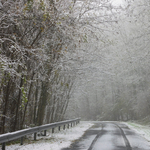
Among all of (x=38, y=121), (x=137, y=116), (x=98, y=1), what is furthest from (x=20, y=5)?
(x=137, y=116)

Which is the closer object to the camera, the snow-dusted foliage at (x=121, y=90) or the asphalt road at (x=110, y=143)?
the asphalt road at (x=110, y=143)

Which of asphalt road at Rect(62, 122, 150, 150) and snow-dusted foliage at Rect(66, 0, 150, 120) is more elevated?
snow-dusted foliage at Rect(66, 0, 150, 120)

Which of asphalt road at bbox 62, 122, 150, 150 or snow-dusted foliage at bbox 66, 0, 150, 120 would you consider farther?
snow-dusted foliage at bbox 66, 0, 150, 120

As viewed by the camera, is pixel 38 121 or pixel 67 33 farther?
pixel 38 121

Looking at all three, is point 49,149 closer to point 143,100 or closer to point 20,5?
point 20,5

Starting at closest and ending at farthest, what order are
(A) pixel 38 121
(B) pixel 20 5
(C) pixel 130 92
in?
(B) pixel 20 5 → (A) pixel 38 121 → (C) pixel 130 92

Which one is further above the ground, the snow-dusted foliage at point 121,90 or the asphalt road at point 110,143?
the snow-dusted foliage at point 121,90

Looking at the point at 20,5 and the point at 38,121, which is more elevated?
the point at 20,5

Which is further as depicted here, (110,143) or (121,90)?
(121,90)

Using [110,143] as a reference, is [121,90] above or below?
above

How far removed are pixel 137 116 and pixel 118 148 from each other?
110 ft

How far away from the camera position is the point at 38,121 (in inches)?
529

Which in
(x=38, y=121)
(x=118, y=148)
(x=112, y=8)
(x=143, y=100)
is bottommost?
(x=118, y=148)

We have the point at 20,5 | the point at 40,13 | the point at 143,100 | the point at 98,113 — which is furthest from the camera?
the point at 98,113
